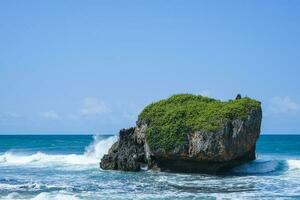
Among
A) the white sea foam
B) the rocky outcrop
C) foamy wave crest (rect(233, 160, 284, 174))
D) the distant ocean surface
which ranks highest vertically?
the rocky outcrop

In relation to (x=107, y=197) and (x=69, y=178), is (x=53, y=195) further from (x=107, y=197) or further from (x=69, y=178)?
(x=69, y=178)

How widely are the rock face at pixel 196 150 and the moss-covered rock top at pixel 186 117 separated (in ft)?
0.63

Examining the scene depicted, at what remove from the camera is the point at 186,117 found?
120 feet

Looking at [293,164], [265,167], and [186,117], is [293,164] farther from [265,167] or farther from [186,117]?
[186,117]

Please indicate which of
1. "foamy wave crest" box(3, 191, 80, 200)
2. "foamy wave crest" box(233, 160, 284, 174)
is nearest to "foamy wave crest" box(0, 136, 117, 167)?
"foamy wave crest" box(233, 160, 284, 174)

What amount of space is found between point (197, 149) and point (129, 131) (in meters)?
6.70

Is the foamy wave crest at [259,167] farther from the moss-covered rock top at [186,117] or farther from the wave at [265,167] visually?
the moss-covered rock top at [186,117]

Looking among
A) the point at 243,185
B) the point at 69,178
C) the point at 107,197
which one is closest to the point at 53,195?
the point at 107,197

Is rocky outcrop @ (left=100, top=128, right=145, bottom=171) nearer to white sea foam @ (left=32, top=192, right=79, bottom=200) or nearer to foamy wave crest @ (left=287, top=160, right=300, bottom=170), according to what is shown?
foamy wave crest @ (left=287, top=160, right=300, bottom=170)

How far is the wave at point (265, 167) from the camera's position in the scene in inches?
1458

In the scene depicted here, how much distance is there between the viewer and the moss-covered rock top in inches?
1373

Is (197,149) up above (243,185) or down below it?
above

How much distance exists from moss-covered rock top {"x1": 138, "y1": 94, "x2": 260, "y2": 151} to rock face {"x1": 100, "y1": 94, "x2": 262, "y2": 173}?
0.19m

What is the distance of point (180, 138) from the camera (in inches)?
1385
